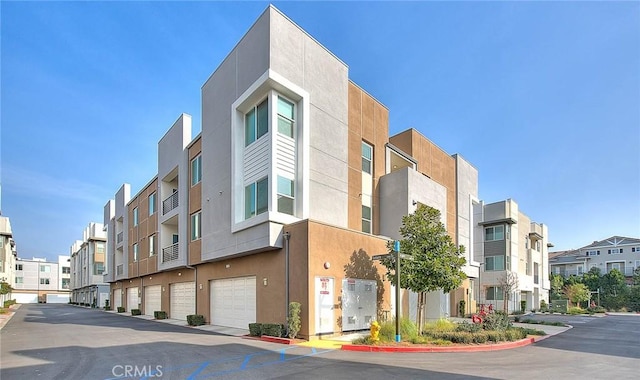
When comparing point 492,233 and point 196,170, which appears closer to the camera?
point 196,170

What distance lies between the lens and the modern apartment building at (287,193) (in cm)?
1608

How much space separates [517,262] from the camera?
4469 cm

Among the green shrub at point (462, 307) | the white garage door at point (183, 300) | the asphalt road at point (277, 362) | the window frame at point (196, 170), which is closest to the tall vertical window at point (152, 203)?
the white garage door at point (183, 300)

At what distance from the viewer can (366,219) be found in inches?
866

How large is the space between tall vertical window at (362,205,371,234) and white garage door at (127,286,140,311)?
2558 centimetres

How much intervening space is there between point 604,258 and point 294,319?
8029 centimetres

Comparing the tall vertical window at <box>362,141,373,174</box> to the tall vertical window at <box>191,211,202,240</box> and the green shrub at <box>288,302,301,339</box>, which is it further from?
the tall vertical window at <box>191,211,202,240</box>

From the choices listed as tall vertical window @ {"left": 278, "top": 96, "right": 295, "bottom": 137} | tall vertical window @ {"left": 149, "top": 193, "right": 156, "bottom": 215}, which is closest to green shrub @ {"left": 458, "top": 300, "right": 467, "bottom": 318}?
tall vertical window @ {"left": 278, "top": 96, "right": 295, "bottom": 137}

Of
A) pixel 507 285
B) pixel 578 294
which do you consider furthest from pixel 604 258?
pixel 507 285

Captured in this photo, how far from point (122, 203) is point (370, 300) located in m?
34.8

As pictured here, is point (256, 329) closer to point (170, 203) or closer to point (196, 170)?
point (196, 170)

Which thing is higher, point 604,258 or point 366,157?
point 366,157

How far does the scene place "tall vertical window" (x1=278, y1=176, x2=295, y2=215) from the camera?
54.6 feet

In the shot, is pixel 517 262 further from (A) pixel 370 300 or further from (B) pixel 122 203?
(B) pixel 122 203
